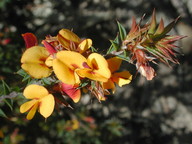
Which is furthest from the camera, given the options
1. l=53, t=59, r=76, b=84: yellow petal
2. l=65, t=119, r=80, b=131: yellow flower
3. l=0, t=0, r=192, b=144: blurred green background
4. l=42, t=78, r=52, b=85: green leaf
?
l=0, t=0, r=192, b=144: blurred green background

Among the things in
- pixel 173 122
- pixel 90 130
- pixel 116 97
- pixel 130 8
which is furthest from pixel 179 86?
pixel 90 130

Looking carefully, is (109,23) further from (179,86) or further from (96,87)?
(96,87)

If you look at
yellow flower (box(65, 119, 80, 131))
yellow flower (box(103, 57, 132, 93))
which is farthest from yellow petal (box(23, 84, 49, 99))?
yellow flower (box(65, 119, 80, 131))

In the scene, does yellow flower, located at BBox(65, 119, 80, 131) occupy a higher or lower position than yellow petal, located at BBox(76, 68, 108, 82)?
lower

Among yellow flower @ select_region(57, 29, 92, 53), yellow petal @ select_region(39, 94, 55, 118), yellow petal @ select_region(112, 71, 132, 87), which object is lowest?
yellow petal @ select_region(39, 94, 55, 118)

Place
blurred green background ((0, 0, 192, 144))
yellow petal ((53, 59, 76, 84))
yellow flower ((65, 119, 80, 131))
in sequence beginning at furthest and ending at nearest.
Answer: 1. blurred green background ((0, 0, 192, 144))
2. yellow flower ((65, 119, 80, 131))
3. yellow petal ((53, 59, 76, 84))

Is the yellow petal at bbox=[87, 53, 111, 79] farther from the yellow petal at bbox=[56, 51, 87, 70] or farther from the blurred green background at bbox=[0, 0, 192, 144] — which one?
the blurred green background at bbox=[0, 0, 192, 144]

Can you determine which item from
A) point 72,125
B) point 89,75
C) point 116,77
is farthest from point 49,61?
point 72,125

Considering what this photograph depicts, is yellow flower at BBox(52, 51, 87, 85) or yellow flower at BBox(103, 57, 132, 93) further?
yellow flower at BBox(103, 57, 132, 93)

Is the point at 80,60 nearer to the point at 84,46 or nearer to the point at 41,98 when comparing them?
the point at 84,46
